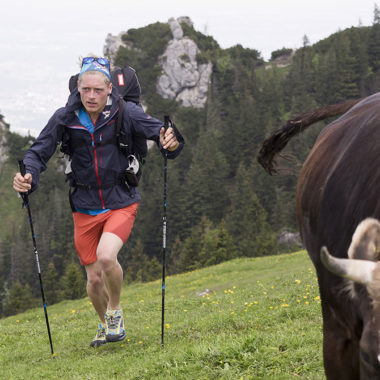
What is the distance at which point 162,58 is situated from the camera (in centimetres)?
15550

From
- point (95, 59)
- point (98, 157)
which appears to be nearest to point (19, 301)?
point (98, 157)

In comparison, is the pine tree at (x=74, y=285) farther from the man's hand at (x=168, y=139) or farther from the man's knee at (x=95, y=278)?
the man's hand at (x=168, y=139)

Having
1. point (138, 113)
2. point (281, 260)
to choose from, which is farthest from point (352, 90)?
point (138, 113)

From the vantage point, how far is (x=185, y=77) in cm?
15200

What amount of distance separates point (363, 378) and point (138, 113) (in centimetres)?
491

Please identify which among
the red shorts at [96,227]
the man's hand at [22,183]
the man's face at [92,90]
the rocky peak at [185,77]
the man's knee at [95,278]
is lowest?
the man's knee at [95,278]

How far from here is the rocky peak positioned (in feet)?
497

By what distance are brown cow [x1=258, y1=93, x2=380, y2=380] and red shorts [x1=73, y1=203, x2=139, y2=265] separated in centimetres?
293

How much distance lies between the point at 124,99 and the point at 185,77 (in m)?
148

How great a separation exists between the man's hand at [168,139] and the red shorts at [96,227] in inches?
37.5

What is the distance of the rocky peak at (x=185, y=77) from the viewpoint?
497 feet

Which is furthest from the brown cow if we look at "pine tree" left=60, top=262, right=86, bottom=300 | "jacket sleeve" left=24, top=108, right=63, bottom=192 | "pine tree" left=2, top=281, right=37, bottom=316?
"pine tree" left=2, top=281, right=37, bottom=316

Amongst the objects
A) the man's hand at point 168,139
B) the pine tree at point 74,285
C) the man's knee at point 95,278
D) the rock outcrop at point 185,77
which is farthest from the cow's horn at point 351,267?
the rock outcrop at point 185,77

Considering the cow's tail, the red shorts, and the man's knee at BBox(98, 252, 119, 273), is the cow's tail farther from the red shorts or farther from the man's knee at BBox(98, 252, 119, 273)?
the man's knee at BBox(98, 252, 119, 273)
